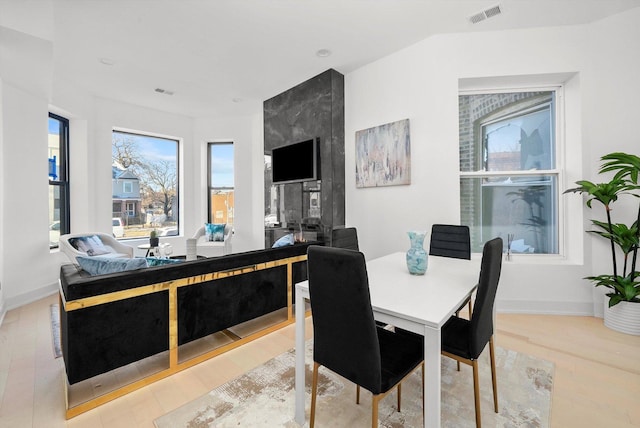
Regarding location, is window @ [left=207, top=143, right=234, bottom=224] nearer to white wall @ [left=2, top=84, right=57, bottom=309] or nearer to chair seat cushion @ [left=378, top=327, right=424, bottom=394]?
white wall @ [left=2, top=84, right=57, bottom=309]

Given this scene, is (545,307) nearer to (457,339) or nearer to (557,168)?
(557,168)

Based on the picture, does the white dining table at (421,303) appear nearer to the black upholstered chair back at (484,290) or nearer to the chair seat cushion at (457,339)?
the black upholstered chair back at (484,290)

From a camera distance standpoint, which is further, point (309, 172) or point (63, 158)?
point (63, 158)

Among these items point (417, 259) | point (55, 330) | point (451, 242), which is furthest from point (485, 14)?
point (55, 330)

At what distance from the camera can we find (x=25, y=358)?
7.39 feet

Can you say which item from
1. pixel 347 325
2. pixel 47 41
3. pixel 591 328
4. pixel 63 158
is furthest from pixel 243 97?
pixel 591 328

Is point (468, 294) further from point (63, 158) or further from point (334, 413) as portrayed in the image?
point (63, 158)

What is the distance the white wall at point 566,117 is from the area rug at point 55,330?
346 centimetres

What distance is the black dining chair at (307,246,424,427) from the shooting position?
1.17 m

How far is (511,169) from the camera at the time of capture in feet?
10.8

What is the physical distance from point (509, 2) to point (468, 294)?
9.21 feet

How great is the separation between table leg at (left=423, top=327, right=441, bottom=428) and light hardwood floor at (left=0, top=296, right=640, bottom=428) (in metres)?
0.97

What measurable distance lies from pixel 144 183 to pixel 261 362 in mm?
5110

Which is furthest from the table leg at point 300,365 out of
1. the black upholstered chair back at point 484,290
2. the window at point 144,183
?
the window at point 144,183
